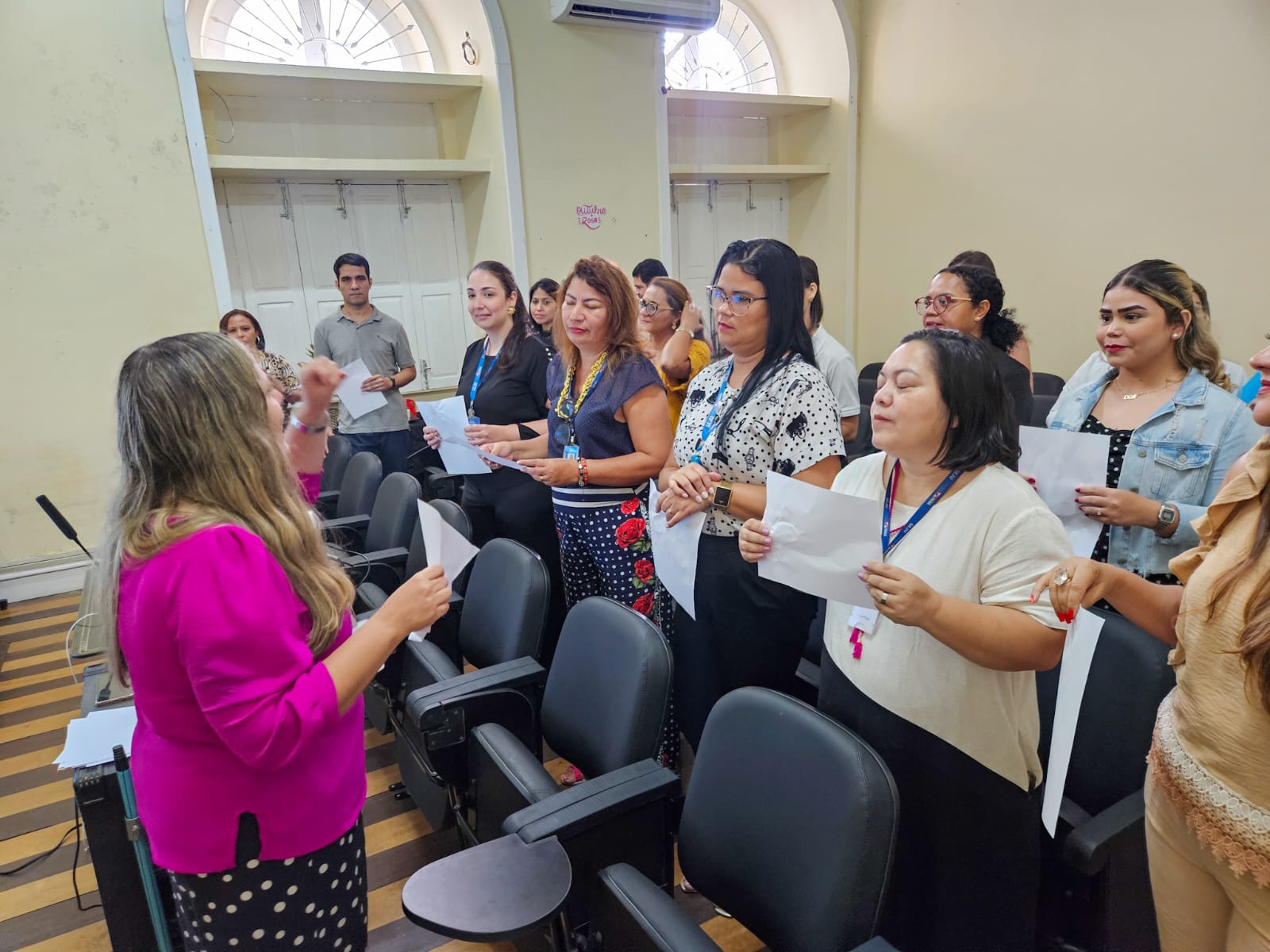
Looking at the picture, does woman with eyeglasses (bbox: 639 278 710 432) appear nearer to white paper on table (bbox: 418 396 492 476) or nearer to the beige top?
white paper on table (bbox: 418 396 492 476)

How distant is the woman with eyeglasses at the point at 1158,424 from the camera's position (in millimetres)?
1544

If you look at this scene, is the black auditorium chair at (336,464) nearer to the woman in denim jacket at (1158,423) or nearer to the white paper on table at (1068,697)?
the woman in denim jacket at (1158,423)

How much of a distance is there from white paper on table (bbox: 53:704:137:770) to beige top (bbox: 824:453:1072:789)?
1.46 meters

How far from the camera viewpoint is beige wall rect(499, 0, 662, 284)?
489 cm

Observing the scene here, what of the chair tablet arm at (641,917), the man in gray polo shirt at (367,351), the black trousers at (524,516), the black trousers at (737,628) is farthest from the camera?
the man in gray polo shirt at (367,351)

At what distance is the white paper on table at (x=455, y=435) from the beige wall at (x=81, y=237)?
2247 mm

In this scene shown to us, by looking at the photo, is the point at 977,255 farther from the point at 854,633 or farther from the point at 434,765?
the point at 434,765

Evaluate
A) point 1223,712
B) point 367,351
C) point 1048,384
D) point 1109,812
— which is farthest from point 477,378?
point 1048,384

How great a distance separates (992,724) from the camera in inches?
45.3

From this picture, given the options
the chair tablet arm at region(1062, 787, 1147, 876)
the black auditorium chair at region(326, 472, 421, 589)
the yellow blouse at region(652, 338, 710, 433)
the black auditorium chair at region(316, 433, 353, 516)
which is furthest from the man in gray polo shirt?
the chair tablet arm at region(1062, 787, 1147, 876)

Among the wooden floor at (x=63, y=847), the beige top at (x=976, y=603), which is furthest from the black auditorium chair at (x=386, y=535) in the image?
the beige top at (x=976, y=603)

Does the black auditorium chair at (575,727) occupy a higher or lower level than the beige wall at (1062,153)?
lower

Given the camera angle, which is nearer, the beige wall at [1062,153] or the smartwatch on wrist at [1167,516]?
the smartwatch on wrist at [1167,516]

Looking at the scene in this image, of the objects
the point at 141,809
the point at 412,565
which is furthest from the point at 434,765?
the point at 412,565
